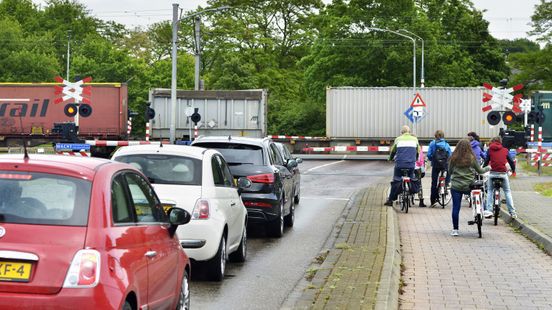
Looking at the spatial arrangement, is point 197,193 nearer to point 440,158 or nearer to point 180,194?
point 180,194

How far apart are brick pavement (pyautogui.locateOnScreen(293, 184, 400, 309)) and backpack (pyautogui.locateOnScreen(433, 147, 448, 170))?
4.44 meters

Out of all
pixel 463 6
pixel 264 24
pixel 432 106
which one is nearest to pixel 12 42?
pixel 264 24

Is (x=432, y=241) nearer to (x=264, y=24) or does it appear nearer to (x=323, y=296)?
(x=323, y=296)

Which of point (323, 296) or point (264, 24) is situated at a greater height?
point (264, 24)

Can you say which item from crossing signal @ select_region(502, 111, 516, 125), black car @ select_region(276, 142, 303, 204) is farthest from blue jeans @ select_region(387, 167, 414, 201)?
crossing signal @ select_region(502, 111, 516, 125)

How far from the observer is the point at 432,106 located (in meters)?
48.3

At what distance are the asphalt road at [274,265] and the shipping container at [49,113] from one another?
73.2ft

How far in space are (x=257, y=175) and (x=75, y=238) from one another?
29.1 feet

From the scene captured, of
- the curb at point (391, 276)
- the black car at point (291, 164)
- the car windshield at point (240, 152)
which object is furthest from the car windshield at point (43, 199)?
the black car at point (291, 164)

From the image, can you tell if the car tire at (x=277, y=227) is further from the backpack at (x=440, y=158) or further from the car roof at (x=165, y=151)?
the backpack at (x=440, y=158)

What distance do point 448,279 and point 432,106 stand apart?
3863 cm

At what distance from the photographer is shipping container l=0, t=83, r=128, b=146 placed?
44.2 meters

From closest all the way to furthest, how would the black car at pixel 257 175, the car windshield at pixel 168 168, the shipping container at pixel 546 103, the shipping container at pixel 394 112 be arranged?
the car windshield at pixel 168 168, the black car at pixel 257 175, the shipping container at pixel 546 103, the shipping container at pixel 394 112

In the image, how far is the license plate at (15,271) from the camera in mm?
5242
